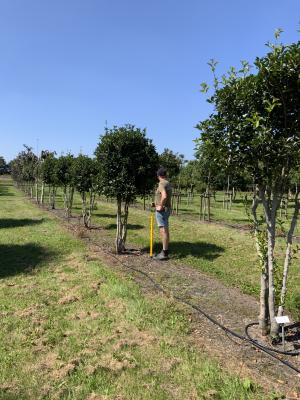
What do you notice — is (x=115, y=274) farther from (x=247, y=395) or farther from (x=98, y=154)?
(x=247, y=395)

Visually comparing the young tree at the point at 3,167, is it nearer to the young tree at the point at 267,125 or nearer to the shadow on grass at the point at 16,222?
the shadow on grass at the point at 16,222

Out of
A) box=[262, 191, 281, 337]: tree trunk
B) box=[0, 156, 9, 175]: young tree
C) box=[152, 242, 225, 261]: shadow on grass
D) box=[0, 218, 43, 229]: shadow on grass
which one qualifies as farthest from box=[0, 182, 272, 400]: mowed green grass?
box=[0, 156, 9, 175]: young tree

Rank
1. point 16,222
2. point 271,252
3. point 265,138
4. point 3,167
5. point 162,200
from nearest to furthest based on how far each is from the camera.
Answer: point 265,138, point 271,252, point 162,200, point 16,222, point 3,167

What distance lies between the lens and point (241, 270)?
8.55 metres

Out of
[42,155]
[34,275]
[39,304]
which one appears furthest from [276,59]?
[42,155]

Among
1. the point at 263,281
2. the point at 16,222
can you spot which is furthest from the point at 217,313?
the point at 16,222

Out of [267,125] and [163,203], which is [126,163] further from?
[267,125]

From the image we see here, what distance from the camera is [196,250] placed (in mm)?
10508

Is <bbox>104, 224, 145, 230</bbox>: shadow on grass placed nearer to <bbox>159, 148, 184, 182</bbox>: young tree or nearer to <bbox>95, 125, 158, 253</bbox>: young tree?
<bbox>95, 125, 158, 253</bbox>: young tree

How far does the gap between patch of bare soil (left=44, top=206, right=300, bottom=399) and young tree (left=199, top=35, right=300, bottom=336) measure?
58 centimetres

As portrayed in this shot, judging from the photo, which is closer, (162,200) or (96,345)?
(96,345)

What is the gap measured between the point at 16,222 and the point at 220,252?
10078 millimetres

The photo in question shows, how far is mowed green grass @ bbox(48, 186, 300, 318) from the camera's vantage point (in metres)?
7.57

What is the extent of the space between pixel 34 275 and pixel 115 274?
1.79 meters
